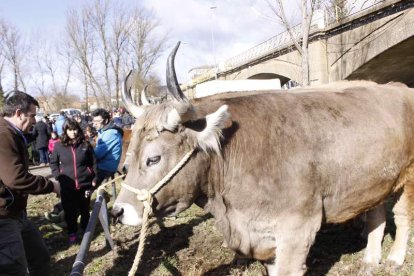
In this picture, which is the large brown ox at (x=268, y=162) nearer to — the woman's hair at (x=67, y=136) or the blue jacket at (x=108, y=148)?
the woman's hair at (x=67, y=136)

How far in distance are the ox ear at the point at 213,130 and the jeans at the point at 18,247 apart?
69.5 inches

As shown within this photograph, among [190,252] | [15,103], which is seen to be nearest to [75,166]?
[190,252]

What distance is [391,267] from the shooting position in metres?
4.61

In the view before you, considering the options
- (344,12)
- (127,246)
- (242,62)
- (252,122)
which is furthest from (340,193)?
(242,62)

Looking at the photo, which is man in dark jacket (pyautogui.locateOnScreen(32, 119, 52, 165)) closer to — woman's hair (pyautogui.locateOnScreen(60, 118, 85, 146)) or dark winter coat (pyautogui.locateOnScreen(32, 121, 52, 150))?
dark winter coat (pyautogui.locateOnScreen(32, 121, 52, 150))

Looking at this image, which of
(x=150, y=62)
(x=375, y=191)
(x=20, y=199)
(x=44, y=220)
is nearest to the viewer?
(x=20, y=199)

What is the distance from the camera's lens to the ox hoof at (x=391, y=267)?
15.0 ft

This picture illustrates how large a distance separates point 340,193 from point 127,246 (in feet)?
11.3

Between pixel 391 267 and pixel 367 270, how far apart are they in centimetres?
29

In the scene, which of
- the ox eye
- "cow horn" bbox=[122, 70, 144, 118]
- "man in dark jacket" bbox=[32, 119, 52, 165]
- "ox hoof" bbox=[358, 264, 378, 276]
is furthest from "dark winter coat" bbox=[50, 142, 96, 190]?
"man in dark jacket" bbox=[32, 119, 52, 165]

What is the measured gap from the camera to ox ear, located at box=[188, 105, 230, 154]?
3131mm

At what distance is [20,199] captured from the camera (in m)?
3.46

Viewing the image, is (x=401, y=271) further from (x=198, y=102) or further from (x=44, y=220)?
(x=44, y=220)

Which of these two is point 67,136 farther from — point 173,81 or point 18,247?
point 173,81
